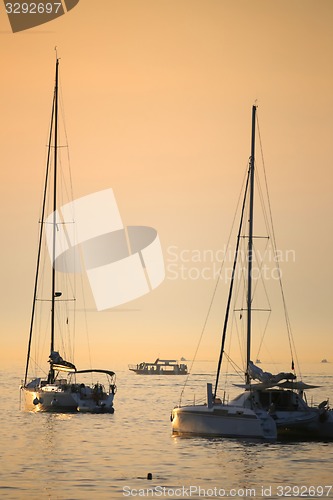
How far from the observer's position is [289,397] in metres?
70.8

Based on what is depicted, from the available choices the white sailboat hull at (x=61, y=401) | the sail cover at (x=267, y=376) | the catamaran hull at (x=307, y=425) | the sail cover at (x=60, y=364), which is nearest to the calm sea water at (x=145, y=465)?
the catamaran hull at (x=307, y=425)

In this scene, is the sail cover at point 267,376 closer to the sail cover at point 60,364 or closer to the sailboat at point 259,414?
the sailboat at point 259,414

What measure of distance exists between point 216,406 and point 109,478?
1471 centimetres

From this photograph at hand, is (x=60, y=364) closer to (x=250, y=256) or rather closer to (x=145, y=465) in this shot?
(x=250, y=256)

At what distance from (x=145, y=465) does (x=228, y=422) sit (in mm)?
7872

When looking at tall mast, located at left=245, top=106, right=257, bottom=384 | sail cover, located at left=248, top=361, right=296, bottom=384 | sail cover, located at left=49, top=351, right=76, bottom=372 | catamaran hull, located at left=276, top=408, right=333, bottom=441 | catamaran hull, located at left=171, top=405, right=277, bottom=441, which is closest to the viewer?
catamaran hull, located at left=171, top=405, right=277, bottom=441

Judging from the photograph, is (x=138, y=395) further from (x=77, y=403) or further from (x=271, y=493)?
(x=271, y=493)

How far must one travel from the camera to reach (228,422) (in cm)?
6856

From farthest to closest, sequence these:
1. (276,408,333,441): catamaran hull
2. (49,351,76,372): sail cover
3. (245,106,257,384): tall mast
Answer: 1. (49,351,76,372): sail cover
2. (245,106,257,384): tall mast
3. (276,408,333,441): catamaran hull

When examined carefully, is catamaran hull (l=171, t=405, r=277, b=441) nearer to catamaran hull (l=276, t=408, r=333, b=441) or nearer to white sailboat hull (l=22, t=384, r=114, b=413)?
catamaran hull (l=276, t=408, r=333, b=441)

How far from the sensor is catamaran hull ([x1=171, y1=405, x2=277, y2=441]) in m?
67.8

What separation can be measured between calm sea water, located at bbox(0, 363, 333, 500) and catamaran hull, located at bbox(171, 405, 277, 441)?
2.49 ft

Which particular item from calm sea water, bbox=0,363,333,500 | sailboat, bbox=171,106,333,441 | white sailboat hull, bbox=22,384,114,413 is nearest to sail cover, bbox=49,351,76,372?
white sailboat hull, bbox=22,384,114,413

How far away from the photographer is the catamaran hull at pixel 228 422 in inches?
2670
